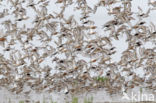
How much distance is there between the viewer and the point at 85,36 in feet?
87.3

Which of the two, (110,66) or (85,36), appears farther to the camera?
(110,66)

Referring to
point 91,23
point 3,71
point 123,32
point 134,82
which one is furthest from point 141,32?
point 3,71

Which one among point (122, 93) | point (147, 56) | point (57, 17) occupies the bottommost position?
point (122, 93)

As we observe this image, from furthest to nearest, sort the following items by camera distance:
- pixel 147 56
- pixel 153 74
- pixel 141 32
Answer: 1. pixel 153 74
2. pixel 147 56
3. pixel 141 32

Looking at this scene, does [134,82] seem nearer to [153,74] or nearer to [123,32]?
[153,74]

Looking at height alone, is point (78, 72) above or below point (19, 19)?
below

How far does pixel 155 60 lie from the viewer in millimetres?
29312

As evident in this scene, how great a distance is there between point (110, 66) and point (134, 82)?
4.20 metres

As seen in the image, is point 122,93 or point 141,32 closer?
point 141,32

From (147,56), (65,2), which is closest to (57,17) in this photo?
(65,2)

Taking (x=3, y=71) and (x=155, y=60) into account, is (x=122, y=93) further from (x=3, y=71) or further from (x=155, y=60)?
(x=3, y=71)

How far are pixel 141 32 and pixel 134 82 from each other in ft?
23.3

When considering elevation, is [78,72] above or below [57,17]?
below

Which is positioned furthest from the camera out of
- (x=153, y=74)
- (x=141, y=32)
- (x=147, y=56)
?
(x=153, y=74)
